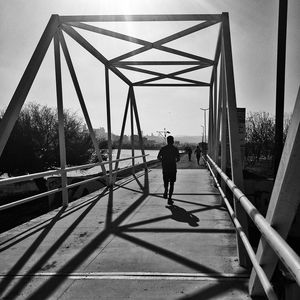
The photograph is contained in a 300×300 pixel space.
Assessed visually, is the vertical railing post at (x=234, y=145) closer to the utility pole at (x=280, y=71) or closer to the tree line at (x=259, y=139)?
the utility pole at (x=280, y=71)

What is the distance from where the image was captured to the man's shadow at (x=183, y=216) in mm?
6444

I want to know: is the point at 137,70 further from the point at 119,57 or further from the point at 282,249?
the point at 282,249

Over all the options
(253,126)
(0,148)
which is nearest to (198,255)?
(0,148)

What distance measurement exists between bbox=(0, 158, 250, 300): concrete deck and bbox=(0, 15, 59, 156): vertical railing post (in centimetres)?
175

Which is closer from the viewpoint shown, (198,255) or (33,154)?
(198,255)

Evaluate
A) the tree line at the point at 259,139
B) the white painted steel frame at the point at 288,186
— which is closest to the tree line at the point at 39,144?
the tree line at the point at 259,139

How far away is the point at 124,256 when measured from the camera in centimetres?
452

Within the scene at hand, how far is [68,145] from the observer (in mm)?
34906

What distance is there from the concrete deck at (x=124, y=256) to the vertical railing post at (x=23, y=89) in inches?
69.0

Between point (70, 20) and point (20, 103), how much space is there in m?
2.73

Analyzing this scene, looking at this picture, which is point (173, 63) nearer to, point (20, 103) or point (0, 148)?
point (20, 103)

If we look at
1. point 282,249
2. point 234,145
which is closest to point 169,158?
point 234,145

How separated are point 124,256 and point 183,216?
2.64 m

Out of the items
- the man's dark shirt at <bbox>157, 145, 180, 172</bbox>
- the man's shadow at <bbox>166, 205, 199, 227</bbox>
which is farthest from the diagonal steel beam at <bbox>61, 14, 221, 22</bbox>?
the man's shadow at <bbox>166, 205, 199, 227</bbox>
